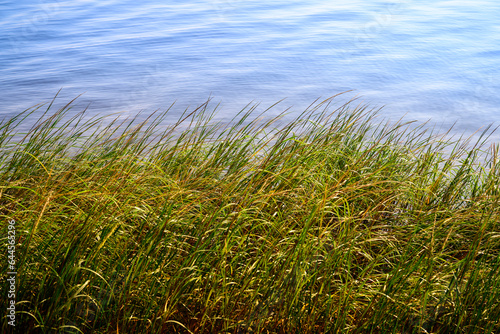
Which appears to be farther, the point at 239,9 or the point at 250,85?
the point at 239,9

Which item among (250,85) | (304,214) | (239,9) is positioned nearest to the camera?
(304,214)

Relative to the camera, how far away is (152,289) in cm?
216

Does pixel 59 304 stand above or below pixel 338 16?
below

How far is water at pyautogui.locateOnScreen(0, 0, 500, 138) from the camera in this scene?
966 centimetres

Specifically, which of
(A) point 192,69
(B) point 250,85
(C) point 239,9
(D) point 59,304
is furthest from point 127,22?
(D) point 59,304

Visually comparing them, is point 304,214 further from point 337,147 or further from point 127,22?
point 127,22

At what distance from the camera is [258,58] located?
41.8 ft

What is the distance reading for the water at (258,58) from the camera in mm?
9664

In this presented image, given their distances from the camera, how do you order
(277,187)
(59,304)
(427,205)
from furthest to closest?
(427,205) → (277,187) → (59,304)

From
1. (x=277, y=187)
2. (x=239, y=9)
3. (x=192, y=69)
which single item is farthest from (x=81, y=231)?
(x=239, y=9)

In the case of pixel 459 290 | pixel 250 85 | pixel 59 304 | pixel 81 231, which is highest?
pixel 250 85

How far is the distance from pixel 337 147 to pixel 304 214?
1.00 m

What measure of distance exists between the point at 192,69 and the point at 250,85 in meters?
1.95

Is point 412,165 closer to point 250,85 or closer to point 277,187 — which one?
point 277,187
